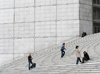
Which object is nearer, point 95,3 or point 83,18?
point 83,18

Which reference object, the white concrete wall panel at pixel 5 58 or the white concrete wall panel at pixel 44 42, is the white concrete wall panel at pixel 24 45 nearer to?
the white concrete wall panel at pixel 44 42

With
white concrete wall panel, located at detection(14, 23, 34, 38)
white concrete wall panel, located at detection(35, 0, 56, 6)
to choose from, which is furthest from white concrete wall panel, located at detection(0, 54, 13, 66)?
white concrete wall panel, located at detection(35, 0, 56, 6)

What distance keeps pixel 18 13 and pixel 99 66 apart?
2398 centimetres

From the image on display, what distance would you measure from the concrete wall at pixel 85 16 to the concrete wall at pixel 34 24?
0.77 m

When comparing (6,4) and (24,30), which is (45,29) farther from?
(6,4)

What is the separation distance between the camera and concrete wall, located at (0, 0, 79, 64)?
34.9 metres

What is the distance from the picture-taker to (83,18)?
35188 millimetres

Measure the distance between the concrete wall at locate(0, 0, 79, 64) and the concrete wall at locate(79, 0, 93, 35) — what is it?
0.77 m

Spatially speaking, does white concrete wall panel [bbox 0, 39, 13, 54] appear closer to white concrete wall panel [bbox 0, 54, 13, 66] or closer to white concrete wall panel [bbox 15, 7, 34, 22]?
white concrete wall panel [bbox 0, 54, 13, 66]

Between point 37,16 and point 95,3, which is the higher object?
point 95,3

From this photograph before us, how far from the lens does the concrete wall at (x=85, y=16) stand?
1378 inches

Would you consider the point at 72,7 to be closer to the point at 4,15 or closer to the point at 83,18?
the point at 83,18

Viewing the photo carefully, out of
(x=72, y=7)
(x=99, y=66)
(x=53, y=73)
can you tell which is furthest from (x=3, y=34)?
(x=99, y=66)

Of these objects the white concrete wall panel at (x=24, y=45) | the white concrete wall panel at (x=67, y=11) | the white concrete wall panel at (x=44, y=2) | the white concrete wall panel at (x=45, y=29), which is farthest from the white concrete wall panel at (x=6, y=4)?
the white concrete wall panel at (x=67, y=11)
